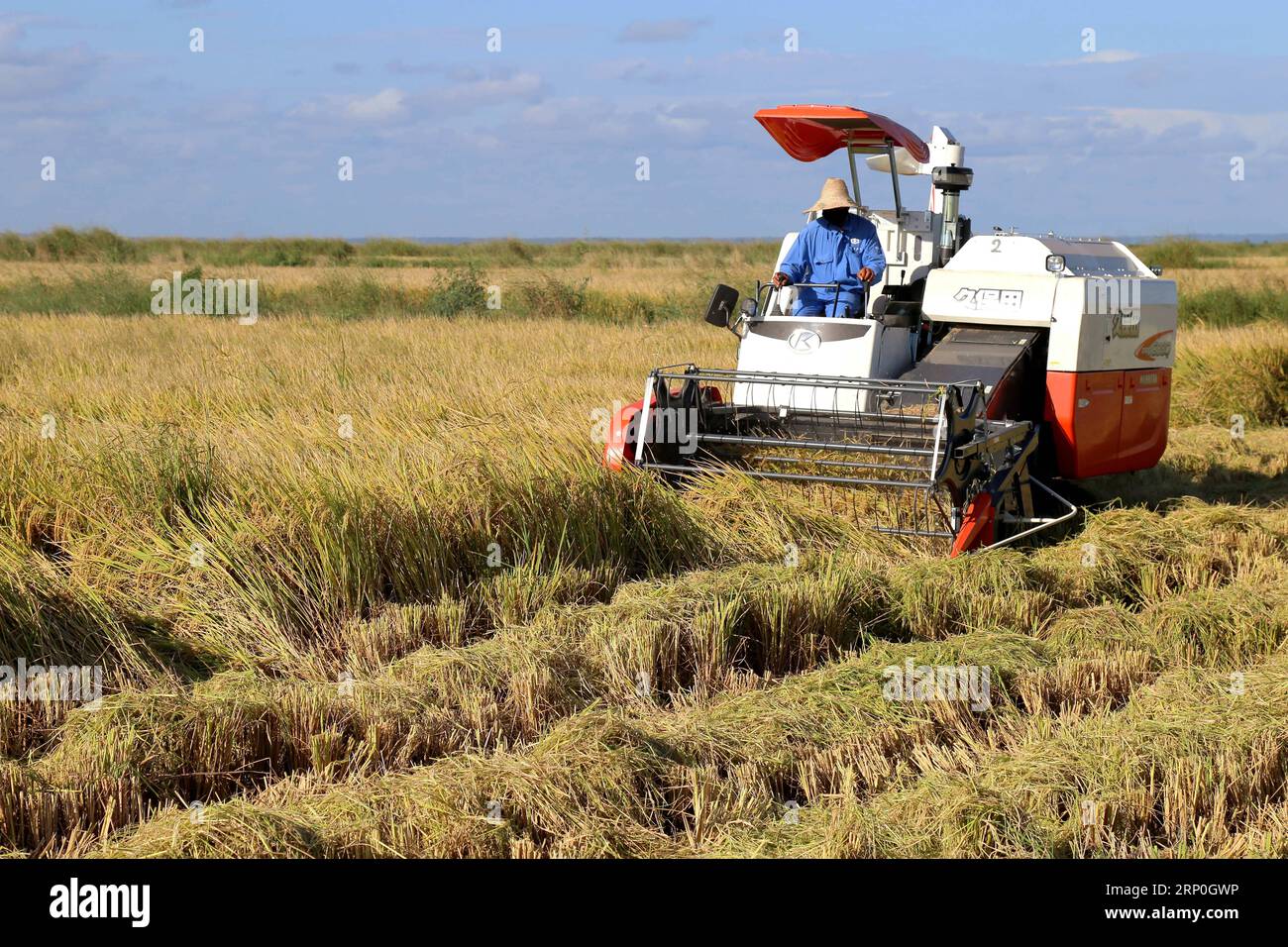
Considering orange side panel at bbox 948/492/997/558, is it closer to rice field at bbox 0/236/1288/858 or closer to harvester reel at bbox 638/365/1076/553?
harvester reel at bbox 638/365/1076/553

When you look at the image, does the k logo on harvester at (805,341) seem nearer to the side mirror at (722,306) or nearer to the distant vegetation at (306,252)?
the side mirror at (722,306)

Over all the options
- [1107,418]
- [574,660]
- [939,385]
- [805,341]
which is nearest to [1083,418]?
[1107,418]

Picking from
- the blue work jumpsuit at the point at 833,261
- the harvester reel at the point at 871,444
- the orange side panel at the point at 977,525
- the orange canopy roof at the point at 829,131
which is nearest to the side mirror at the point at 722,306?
the harvester reel at the point at 871,444

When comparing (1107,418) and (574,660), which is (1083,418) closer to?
(1107,418)

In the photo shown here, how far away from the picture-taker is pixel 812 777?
414 centimetres

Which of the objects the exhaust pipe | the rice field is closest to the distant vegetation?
the exhaust pipe

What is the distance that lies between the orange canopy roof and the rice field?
88.4 inches

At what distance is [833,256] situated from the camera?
8.17m

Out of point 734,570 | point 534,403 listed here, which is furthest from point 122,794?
point 534,403

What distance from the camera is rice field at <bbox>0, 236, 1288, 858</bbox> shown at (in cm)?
378

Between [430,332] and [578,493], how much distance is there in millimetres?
10154

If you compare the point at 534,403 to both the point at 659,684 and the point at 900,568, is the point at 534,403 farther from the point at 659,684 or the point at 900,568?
the point at 659,684

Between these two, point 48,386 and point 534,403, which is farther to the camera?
point 48,386

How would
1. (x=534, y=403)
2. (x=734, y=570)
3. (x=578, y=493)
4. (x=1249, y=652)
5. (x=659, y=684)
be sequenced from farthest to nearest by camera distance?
(x=534, y=403), (x=578, y=493), (x=734, y=570), (x=1249, y=652), (x=659, y=684)
